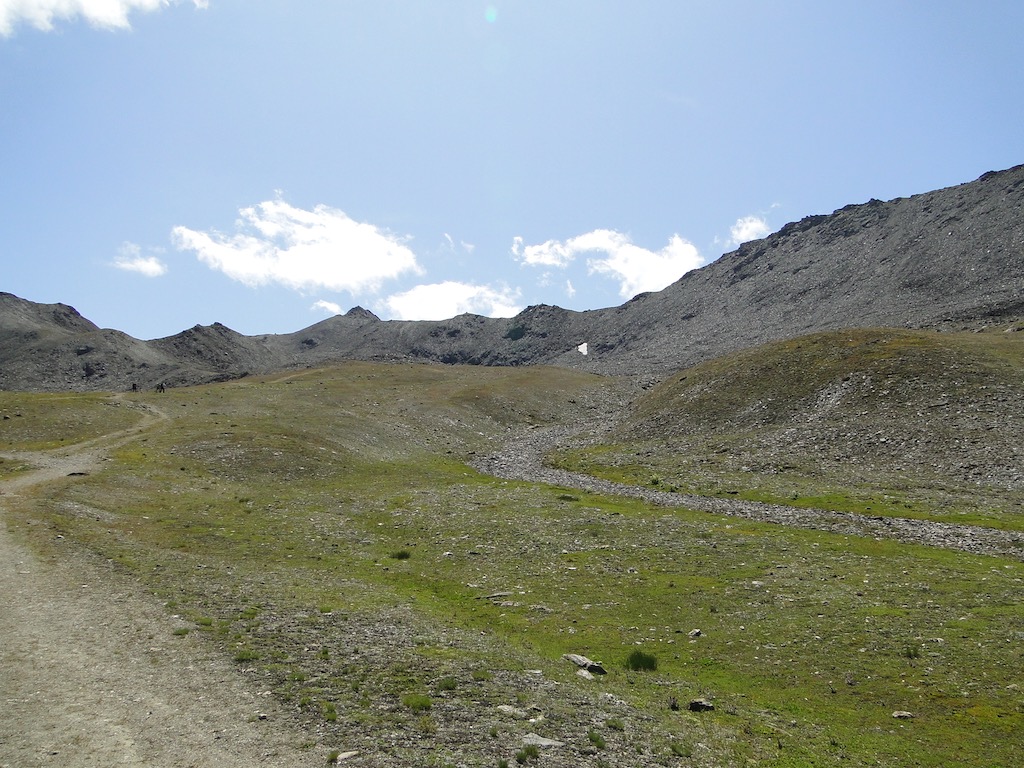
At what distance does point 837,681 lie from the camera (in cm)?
2022

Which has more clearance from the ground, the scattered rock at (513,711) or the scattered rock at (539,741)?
the scattered rock at (513,711)

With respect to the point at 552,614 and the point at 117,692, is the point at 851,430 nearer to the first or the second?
the point at 552,614

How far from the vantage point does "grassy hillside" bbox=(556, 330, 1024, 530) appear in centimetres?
5191

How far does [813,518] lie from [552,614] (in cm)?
2649

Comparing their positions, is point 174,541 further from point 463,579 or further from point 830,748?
point 830,748

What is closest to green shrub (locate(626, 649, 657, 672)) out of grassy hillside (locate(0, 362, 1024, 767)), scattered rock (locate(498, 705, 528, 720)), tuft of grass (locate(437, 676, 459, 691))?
grassy hillside (locate(0, 362, 1024, 767))

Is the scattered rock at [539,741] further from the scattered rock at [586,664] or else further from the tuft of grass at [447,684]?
the scattered rock at [586,664]

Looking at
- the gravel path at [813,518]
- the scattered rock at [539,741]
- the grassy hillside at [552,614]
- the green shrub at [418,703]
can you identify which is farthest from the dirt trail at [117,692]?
the gravel path at [813,518]

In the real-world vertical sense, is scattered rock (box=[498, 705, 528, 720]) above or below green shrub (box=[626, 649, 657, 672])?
above

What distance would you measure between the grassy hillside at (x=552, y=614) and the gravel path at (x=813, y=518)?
8.63 ft

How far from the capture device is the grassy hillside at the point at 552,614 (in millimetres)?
16422

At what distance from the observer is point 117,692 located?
55.8 ft

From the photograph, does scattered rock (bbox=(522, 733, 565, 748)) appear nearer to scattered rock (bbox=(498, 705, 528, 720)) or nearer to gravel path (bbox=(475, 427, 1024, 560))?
scattered rock (bbox=(498, 705, 528, 720))

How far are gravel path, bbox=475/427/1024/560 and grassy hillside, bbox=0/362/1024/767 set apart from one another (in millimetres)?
2630
